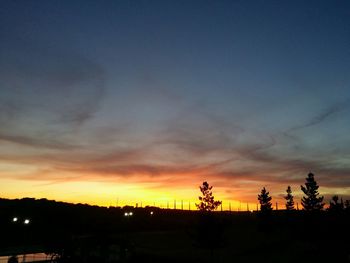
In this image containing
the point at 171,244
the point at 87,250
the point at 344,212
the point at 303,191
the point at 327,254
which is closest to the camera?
the point at 87,250

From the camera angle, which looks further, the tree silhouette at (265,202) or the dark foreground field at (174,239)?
the tree silhouette at (265,202)

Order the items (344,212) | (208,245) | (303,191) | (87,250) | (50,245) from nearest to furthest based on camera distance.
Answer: (87,250), (50,245), (208,245), (344,212), (303,191)

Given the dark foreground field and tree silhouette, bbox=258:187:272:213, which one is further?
tree silhouette, bbox=258:187:272:213

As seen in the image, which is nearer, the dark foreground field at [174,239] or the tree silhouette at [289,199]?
the dark foreground field at [174,239]

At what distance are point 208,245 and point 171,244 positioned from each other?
87.5 feet

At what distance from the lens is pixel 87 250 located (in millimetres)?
36844

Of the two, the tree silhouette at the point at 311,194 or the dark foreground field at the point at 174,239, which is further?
the tree silhouette at the point at 311,194

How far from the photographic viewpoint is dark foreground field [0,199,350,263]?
38441 millimetres

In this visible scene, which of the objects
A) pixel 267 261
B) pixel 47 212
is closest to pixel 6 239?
pixel 47 212

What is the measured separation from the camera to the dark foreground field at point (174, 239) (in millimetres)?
38441

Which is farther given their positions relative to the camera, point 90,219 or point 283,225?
point 90,219

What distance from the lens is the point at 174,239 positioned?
74125mm

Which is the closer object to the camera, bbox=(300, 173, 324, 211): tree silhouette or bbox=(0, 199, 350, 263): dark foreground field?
bbox=(0, 199, 350, 263): dark foreground field

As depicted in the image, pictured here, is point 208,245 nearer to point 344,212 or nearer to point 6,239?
point 344,212
